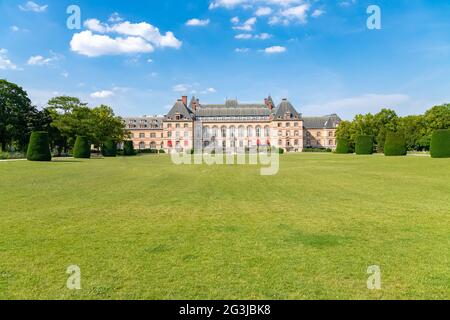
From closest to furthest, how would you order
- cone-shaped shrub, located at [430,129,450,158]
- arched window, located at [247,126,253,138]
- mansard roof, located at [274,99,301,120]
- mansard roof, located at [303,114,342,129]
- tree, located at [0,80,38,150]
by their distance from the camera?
cone-shaped shrub, located at [430,129,450,158] < tree, located at [0,80,38,150] < mansard roof, located at [274,99,301,120] < arched window, located at [247,126,253,138] < mansard roof, located at [303,114,342,129]

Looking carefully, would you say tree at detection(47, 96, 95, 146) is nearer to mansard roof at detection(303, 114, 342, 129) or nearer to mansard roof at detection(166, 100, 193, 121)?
mansard roof at detection(166, 100, 193, 121)

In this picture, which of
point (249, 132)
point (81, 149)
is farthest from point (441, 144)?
point (249, 132)

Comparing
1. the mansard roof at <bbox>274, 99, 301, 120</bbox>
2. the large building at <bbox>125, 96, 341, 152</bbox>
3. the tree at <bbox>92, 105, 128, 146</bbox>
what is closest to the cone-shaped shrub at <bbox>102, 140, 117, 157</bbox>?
the tree at <bbox>92, 105, 128, 146</bbox>

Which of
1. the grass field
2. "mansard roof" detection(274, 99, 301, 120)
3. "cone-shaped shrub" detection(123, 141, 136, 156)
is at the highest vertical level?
"mansard roof" detection(274, 99, 301, 120)

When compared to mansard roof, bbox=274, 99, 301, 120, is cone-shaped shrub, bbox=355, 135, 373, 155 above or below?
below

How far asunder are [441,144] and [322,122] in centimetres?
6991

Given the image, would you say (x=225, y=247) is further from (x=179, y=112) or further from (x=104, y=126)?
(x=179, y=112)

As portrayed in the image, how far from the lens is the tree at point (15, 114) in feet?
148

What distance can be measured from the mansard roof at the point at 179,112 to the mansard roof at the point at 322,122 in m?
38.2

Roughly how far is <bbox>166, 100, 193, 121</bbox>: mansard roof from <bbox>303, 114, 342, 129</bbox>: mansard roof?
38.2 meters

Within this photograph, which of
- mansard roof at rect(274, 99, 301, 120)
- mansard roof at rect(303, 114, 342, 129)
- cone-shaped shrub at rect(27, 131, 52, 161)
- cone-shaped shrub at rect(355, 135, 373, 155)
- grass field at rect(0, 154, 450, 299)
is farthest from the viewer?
mansard roof at rect(303, 114, 342, 129)

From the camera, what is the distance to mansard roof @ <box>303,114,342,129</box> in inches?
3846

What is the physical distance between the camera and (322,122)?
327 ft

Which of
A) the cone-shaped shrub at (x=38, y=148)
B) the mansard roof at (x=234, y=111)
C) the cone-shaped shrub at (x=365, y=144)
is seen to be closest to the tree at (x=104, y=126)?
the cone-shaped shrub at (x=38, y=148)
